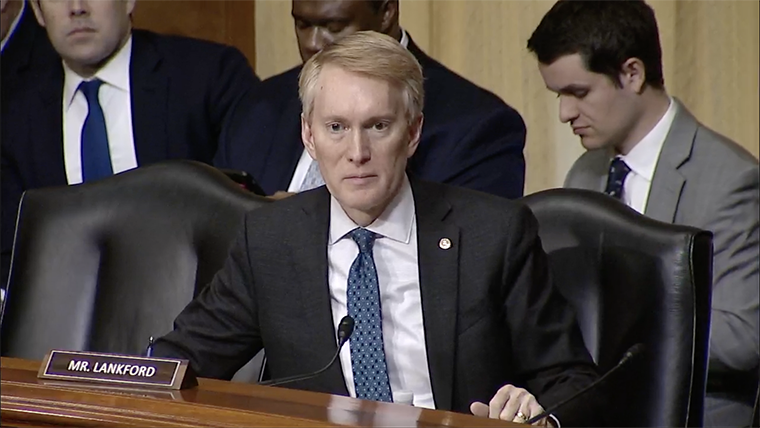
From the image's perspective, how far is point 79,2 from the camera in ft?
9.82

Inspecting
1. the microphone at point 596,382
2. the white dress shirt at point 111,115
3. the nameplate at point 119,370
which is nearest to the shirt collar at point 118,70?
the white dress shirt at point 111,115

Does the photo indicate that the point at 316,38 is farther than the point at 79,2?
No

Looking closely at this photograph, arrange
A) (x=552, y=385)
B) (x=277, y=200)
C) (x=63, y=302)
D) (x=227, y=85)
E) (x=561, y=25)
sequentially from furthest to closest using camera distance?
1. (x=227, y=85)
2. (x=561, y=25)
3. (x=63, y=302)
4. (x=277, y=200)
5. (x=552, y=385)

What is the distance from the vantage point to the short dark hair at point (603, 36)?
270 cm

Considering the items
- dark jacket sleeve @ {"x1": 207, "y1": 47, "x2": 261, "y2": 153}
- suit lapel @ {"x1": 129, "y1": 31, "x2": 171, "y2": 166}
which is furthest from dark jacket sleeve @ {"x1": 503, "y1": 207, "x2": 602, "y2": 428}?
suit lapel @ {"x1": 129, "y1": 31, "x2": 171, "y2": 166}

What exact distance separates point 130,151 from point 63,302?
630 millimetres

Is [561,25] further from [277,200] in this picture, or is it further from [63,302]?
[63,302]

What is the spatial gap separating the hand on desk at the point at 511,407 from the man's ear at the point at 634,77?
1088 mm

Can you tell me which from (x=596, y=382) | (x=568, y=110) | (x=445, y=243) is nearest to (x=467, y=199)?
(x=445, y=243)

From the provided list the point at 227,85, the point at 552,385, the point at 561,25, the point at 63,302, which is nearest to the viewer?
the point at 552,385

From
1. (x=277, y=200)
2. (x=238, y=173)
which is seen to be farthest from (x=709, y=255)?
(x=238, y=173)

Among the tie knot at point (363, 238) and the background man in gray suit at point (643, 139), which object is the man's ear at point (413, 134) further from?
the background man in gray suit at point (643, 139)

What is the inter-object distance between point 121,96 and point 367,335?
118cm

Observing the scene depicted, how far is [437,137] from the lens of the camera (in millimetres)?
2666
